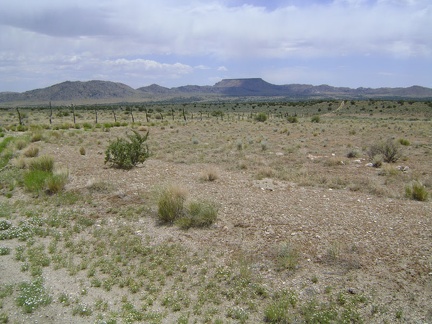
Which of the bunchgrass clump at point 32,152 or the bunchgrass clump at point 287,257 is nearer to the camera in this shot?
the bunchgrass clump at point 287,257

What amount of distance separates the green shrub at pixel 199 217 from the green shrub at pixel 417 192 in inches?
250

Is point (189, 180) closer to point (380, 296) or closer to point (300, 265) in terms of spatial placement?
point (300, 265)

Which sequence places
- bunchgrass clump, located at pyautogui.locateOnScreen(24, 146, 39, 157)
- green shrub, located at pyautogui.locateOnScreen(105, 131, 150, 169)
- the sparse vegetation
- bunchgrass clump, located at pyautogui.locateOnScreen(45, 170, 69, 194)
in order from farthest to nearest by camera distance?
bunchgrass clump, located at pyautogui.locateOnScreen(24, 146, 39, 157)
green shrub, located at pyautogui.locateOnScreen(105, 131, 150, 169)
bunchgrass clump, located at pyautogui.locateOnScreen(45, 170, 69, 194)
the sparse vegetation

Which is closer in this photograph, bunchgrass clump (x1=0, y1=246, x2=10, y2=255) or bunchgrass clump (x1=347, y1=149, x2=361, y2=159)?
bunchgrass clump (x1=0, y1=246, x2=10, y2=255)

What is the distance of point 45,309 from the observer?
21.0ft

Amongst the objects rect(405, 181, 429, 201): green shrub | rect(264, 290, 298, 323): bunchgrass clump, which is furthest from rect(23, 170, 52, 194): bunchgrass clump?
rect(405, 181, 429, 201): green shrub

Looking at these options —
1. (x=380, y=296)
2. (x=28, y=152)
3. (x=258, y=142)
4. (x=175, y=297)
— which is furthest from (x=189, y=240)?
(x=258, y=142)

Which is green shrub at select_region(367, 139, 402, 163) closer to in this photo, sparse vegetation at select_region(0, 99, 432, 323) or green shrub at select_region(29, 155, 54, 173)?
sparse vegetation at select_region(0, 99, 432, 323)

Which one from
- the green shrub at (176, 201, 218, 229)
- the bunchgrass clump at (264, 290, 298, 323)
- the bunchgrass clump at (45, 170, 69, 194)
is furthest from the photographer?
the bunchgrass clump at (45, 170, 69, 194)

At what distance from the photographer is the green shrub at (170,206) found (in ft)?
33.9

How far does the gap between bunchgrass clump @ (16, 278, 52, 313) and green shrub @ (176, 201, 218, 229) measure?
12.7 ft

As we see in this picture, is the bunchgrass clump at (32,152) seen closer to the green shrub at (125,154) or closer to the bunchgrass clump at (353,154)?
the green shrub at (125,154)

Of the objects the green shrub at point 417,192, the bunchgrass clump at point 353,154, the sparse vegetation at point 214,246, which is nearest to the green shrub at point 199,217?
the sparse vegetation at point 214,246

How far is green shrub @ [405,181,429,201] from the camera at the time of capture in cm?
1164
